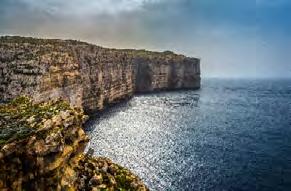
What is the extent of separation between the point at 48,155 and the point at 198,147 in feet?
183

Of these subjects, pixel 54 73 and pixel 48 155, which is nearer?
pixel 48 155

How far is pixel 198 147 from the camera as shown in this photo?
244ft

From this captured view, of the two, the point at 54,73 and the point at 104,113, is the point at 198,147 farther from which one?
the point at 104,113

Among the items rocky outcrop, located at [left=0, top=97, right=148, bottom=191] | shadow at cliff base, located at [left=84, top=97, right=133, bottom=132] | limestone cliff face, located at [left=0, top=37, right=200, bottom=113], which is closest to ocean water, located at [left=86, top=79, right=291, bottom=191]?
shadow at cliff base, located at [left=84, top=97, right=133, bottom=132]

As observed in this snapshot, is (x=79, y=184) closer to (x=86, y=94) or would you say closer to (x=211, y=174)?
(x=211, y=174)

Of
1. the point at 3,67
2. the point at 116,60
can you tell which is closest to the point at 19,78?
the point at 3,67

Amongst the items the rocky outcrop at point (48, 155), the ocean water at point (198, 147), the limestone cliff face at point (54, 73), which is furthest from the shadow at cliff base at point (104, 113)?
the rocky outcrop at point (48, 155)

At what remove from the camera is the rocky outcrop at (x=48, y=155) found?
68.0ft

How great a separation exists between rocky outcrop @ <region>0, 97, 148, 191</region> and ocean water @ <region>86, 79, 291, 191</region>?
23.8 meters

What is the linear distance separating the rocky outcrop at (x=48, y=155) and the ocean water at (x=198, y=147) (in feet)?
77.9

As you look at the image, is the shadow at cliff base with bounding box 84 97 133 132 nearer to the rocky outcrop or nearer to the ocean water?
the ocean water

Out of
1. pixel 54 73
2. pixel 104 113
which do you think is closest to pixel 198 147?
pixel 54 73

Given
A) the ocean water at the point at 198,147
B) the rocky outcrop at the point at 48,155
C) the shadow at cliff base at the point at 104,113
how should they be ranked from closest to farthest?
the rocky outcrop at the point at 48,155, the ocean water at the point at 198,147, the shadow at cliff base at the point at 104,113

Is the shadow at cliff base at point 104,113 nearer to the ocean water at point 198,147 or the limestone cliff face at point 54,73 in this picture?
the ocean water at point 198,147
